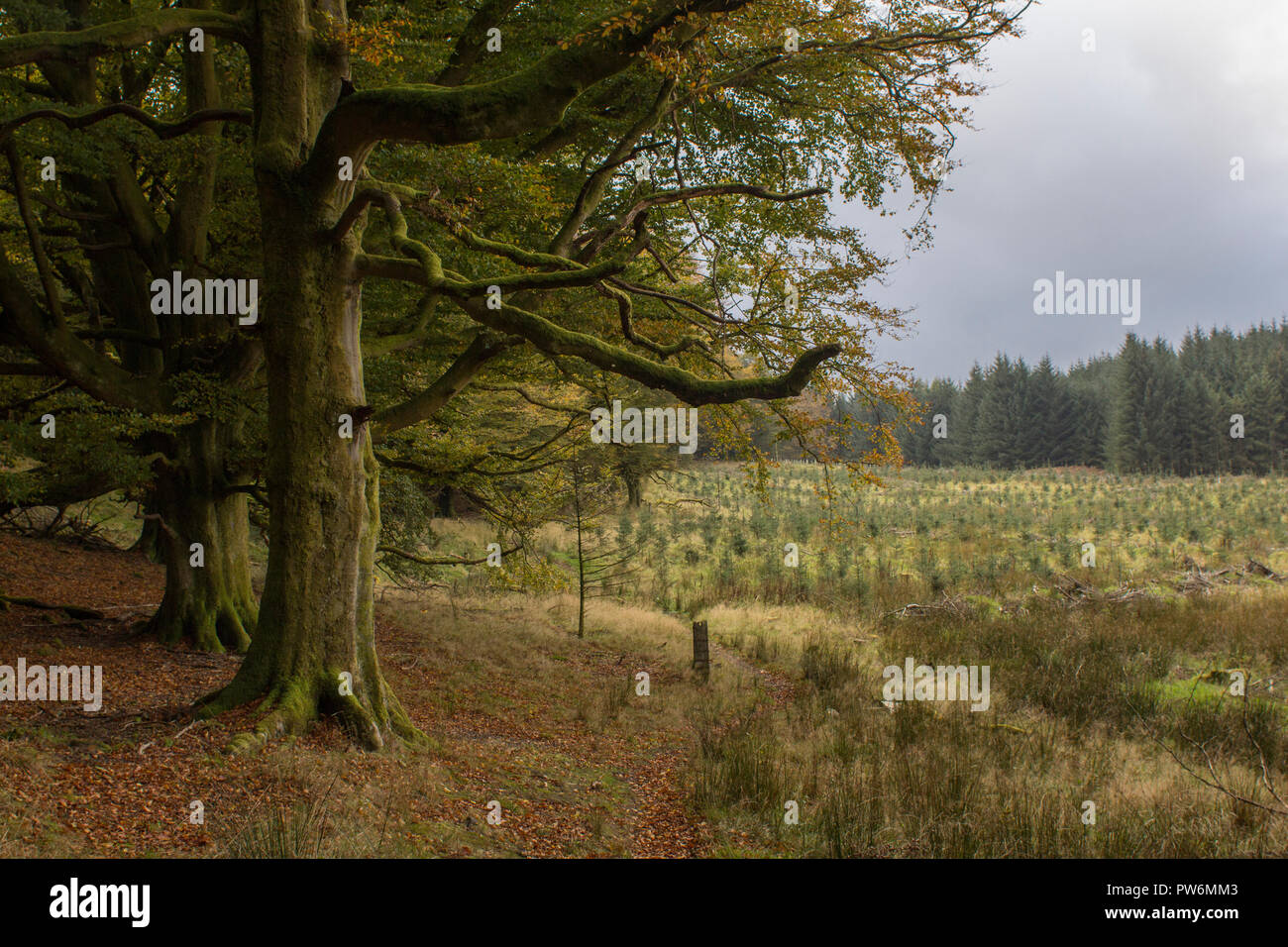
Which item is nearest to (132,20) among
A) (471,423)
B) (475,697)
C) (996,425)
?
(475,697)

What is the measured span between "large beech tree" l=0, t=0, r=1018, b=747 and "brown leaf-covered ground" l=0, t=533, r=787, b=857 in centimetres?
73

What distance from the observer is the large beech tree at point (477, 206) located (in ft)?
20.7

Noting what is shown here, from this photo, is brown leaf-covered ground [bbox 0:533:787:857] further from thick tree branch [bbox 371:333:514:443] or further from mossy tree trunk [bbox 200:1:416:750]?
thick tree branch [bbox 371:333:514:443]

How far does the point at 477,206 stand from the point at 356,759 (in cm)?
573

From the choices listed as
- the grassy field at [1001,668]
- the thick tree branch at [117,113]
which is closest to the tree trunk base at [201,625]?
the thick tree branch at [117,113]

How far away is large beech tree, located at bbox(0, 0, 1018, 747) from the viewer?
6301 millimetres

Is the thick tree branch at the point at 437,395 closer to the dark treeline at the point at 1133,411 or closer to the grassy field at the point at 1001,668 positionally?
the grassy field at the point at 1001,668

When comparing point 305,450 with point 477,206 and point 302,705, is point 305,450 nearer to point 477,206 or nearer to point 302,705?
point 302,705

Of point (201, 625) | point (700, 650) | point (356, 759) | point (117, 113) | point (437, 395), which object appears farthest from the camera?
point (700, 650)

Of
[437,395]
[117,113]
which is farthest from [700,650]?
[117,113]

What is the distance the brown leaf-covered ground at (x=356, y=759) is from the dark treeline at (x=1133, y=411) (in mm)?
38751

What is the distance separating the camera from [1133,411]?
67.0m

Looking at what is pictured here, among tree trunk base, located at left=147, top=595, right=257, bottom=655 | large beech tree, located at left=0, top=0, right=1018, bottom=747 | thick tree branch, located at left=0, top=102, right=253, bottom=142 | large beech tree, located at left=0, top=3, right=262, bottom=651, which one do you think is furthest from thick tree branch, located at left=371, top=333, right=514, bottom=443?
tree trunk base, located at left=147, top=595, right=257, bottom=655
